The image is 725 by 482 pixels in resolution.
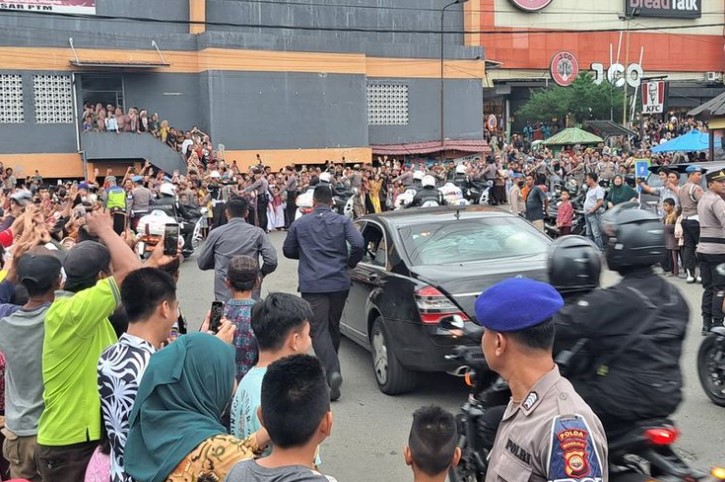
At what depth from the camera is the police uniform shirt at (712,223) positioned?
8570 millimetres

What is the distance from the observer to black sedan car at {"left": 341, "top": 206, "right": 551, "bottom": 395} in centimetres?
639

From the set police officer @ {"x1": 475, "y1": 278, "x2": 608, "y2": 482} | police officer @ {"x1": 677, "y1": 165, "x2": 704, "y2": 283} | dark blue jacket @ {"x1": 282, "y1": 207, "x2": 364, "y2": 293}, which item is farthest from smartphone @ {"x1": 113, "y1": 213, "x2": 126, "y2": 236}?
police officer @ {"x1": 677, "y1": 165, "x2": 704, "y2": 283}

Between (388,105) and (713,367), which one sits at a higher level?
(388,105)

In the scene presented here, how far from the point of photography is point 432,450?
8.80 ft

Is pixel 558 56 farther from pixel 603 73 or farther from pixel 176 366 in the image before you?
pixel 176 366

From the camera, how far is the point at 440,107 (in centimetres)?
3959

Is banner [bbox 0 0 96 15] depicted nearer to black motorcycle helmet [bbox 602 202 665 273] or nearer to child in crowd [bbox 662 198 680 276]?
child in crowd [bbox 662 198 680 276]

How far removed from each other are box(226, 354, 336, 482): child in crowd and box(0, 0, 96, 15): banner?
3150cm

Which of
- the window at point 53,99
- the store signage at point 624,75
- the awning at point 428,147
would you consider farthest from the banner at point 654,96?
the window at point 53,99

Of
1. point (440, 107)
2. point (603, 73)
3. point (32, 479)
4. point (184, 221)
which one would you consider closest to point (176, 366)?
point (32, 479)

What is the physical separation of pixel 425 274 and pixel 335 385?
130cm

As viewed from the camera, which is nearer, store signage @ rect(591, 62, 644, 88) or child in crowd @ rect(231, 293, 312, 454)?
child in crowd @ rect(231, 293, 312, 454)

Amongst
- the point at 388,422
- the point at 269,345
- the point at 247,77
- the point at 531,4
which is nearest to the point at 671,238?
the point at 388,422

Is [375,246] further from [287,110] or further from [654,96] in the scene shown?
[654,96]
